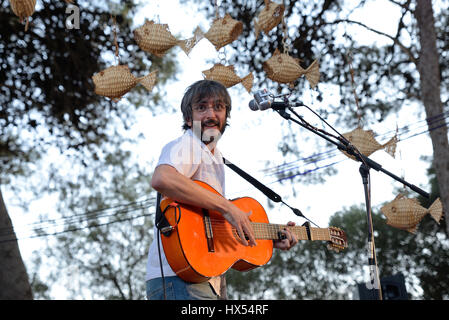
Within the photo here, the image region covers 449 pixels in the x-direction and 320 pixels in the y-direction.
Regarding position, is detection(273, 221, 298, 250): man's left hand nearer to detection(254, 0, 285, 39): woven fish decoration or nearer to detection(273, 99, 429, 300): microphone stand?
detection(273, 99, 429, 300): microphone stand

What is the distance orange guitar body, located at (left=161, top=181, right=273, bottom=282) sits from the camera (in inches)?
96.7

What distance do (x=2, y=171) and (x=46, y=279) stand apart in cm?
975

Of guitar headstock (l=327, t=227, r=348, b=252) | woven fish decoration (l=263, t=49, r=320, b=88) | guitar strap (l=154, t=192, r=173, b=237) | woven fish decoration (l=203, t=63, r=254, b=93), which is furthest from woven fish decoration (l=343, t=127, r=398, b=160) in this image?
guitar strap (l=154, t=192, r=173, b=237)

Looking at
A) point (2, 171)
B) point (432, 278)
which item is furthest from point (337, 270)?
point (2, 171)

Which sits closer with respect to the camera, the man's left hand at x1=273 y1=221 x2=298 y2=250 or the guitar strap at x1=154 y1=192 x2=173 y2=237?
the guitar strap at x1=154 y1=192 x2=173 y2=237

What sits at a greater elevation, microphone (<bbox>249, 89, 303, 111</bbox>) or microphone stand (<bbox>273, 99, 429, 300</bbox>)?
microphone (<bbox>249, 89, 303, 111</bbox>)

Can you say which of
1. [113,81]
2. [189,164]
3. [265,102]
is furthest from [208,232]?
[113,81]

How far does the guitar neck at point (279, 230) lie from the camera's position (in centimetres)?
305

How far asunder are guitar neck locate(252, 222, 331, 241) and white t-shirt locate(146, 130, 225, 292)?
39 cm

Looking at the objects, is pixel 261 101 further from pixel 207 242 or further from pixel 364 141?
pixel 364 141

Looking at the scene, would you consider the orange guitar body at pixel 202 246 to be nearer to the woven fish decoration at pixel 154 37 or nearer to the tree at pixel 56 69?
the woven fish decoration at pixel 154 37

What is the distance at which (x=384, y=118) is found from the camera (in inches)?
362

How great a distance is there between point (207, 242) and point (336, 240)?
1335 millimetres
